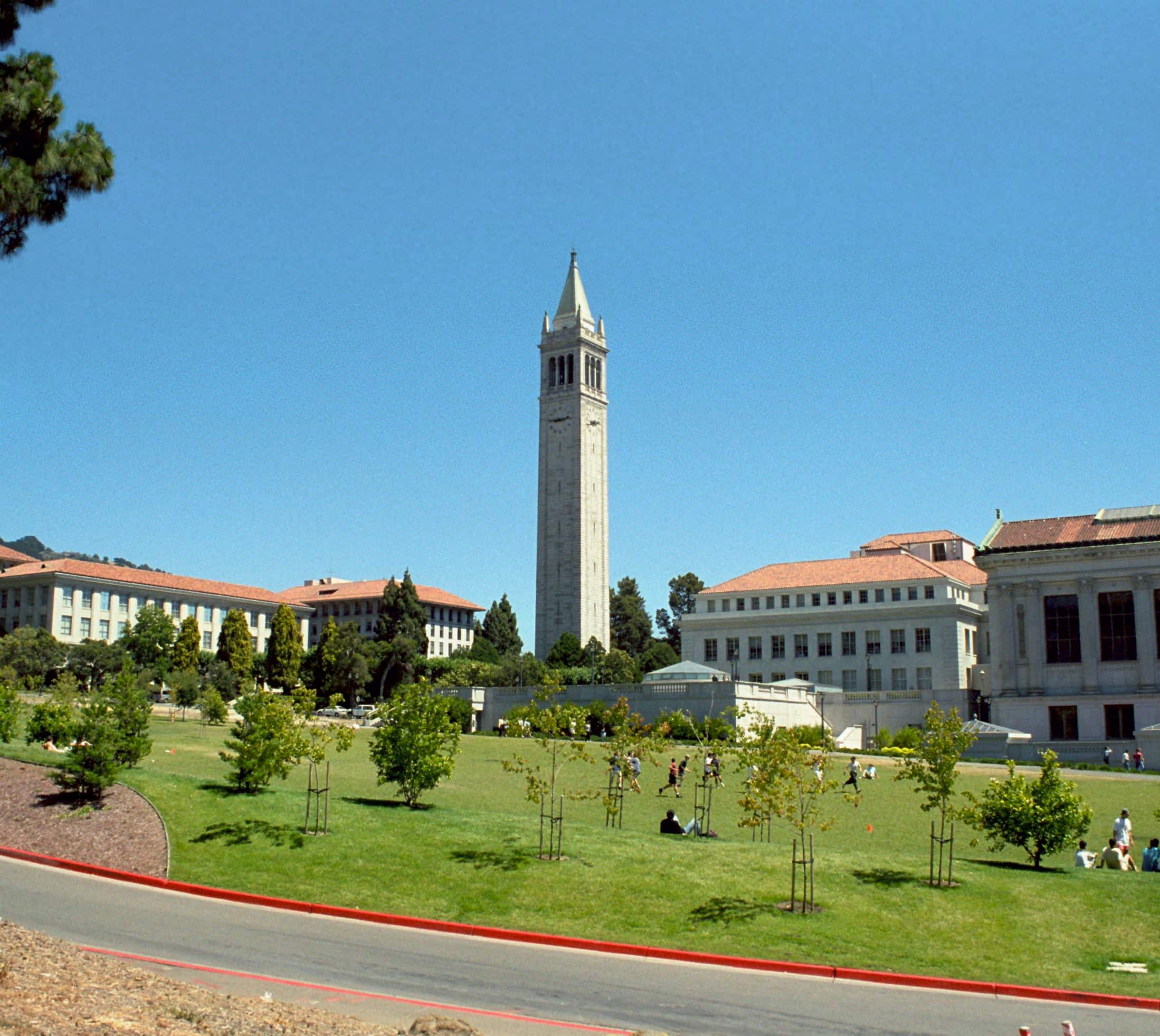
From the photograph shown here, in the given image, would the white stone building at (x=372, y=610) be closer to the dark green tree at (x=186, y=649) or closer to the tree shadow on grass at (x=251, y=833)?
the dark green tree at (x=186, y=649)

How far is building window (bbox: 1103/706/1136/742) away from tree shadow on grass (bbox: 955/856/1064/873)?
45763 millimetres

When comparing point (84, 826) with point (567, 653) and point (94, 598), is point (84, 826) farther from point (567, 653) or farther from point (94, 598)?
point (94, 598)

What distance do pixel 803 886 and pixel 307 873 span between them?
1028cm

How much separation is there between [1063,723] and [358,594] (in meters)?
105

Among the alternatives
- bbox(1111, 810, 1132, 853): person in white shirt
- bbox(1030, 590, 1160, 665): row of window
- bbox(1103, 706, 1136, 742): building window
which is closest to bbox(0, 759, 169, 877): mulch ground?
bbox(1111, 810, 1132, 853): person in white shirt

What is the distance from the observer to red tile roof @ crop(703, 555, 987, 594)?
10138cm

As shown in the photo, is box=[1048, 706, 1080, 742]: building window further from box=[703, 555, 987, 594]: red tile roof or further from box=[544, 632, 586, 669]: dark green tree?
box=[544, 632, 586, 669]: dark green tree

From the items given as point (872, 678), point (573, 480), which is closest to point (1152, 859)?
point (872, 678)

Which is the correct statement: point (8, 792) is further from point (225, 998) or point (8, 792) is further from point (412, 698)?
point (225, 998)

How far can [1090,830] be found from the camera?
3628 cm

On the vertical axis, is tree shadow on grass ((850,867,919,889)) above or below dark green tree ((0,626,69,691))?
below

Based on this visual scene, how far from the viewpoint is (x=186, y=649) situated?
333 ft

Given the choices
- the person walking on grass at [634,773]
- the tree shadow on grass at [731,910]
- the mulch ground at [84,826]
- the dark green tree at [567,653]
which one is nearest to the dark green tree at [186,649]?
the dark green tree at [567,653]

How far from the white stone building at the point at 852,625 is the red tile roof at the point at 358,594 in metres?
59.5
